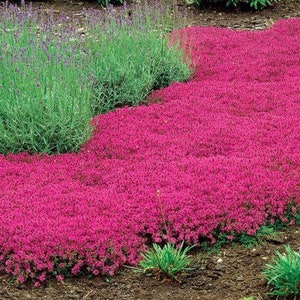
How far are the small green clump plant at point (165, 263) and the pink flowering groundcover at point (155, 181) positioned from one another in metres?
0.19

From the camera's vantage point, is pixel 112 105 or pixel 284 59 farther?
pixel 284 59

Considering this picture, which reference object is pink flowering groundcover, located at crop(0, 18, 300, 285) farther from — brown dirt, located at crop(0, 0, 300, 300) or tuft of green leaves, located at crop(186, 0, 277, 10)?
tuft of green leaves, located at crop(186, 0, 277, 10)

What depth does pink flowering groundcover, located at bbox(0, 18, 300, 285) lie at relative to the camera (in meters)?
5.32

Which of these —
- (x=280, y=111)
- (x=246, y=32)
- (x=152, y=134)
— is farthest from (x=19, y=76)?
(x=246, y=32)

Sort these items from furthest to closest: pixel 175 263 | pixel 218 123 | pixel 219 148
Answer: pixel 218 123
pixel 219 148
pixel 175 263

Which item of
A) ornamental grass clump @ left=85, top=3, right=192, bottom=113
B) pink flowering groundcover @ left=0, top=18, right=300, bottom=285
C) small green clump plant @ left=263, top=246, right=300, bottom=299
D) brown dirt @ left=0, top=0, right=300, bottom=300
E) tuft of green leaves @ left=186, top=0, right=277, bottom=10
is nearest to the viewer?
small green clump plant @ left=263, top=246, right=300, bottom=299

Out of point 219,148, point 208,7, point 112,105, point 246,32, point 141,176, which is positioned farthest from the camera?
point 208,7

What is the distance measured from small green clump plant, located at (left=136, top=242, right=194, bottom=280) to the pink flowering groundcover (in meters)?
0.19

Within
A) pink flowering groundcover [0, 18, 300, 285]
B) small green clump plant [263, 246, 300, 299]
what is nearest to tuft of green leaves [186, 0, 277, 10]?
pink flowering groundcover [0, 18, 300, 285]

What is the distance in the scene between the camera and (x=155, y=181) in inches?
248

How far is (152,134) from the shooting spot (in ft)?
24.7

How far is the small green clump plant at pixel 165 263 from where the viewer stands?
5.07 metres

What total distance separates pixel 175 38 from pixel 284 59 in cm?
174

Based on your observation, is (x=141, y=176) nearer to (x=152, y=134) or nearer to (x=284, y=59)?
(x=152, y=134)
